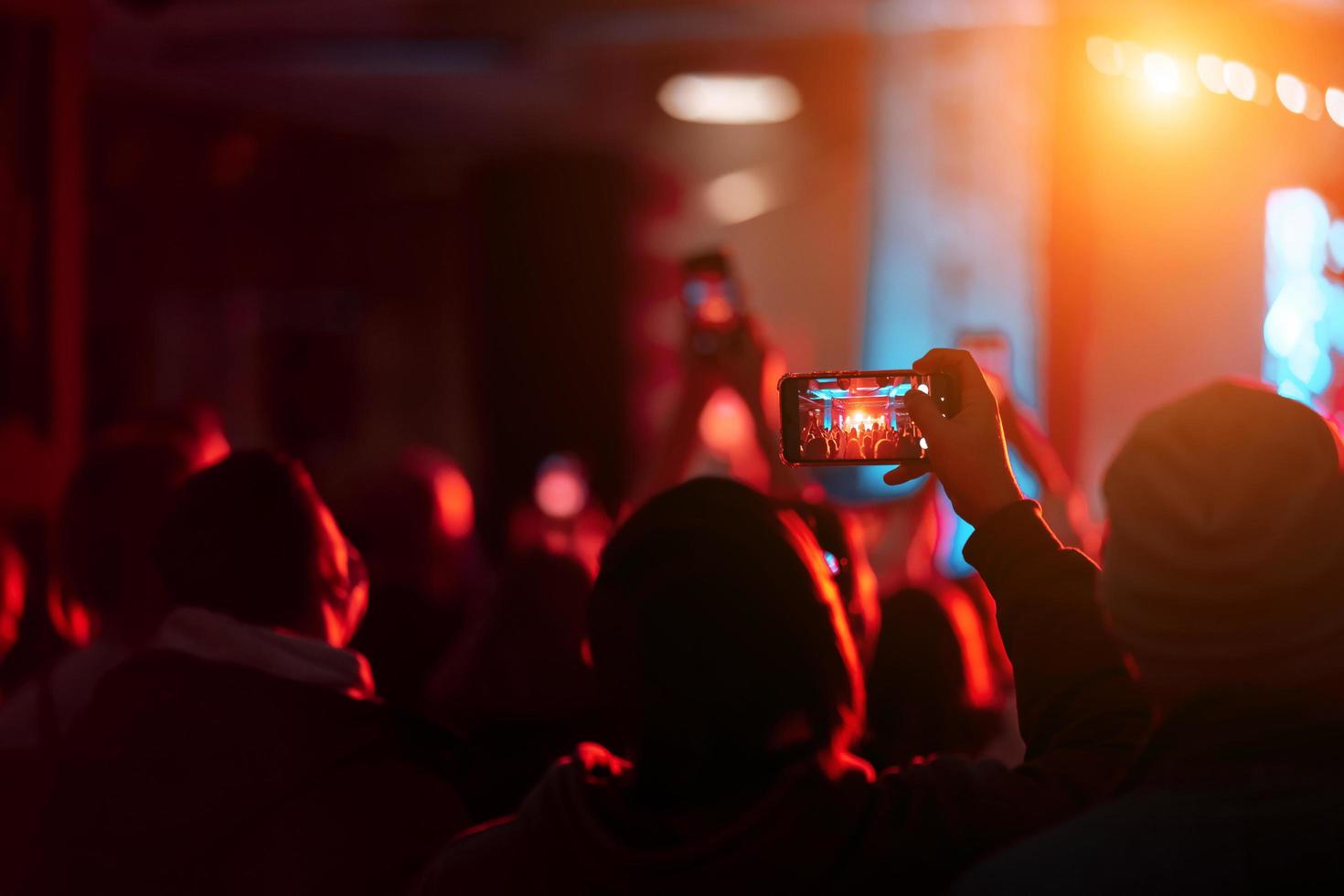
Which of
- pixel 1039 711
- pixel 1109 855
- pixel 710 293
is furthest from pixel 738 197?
pixel 1109 855

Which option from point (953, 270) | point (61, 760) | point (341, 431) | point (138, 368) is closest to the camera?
point (61, 760)

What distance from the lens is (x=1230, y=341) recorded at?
4.48m

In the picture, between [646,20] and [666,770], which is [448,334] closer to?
[646,20]

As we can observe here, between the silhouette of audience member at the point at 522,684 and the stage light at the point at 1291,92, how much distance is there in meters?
3.54

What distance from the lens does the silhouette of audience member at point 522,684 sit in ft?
6.13

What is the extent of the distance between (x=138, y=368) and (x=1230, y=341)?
6.18 m

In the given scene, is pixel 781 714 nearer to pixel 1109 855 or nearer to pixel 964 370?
pixel 1109 855

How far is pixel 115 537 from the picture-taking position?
1951mm

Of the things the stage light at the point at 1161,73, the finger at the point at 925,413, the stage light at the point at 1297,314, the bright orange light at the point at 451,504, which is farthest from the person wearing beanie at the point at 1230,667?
the stage light at the point at 1161,73

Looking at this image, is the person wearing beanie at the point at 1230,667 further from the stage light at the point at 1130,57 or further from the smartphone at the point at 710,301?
the stage light at the point at 1130,57

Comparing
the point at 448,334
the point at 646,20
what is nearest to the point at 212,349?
the point at 448,334

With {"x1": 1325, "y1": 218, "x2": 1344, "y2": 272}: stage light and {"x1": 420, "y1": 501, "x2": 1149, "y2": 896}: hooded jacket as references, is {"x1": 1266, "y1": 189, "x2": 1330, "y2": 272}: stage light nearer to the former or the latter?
{"x1": 1325, "y1": 218, "x2": 1344, "y2": 272}: stage light

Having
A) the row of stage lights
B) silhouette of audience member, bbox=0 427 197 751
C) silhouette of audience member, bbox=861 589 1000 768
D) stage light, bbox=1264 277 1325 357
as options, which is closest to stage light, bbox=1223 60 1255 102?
the row of stage lights

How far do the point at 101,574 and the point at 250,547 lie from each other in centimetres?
54
